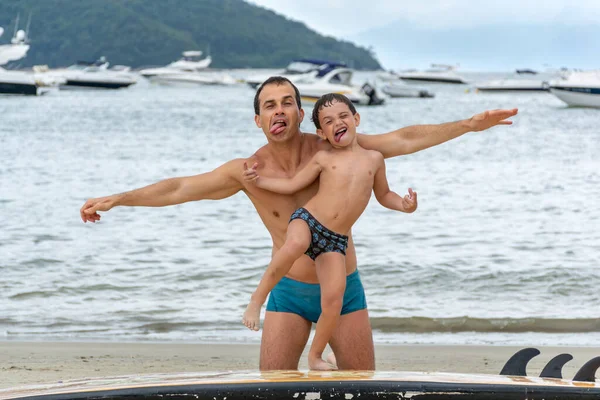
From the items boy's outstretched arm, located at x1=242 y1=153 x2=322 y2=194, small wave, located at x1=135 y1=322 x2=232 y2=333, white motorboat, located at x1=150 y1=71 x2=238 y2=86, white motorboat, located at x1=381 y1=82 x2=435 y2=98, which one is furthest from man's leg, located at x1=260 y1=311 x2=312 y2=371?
white motorboat, located at x1=150 y1=71 x2=238 y2=86

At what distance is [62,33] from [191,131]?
91.0 metres

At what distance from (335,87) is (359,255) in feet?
126

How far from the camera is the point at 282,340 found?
455cm

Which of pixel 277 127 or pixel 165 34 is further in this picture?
pixel 165 34

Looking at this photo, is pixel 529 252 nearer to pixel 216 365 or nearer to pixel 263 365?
pixel 216 365

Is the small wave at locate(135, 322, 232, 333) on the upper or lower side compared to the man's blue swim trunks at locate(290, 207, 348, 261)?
lower

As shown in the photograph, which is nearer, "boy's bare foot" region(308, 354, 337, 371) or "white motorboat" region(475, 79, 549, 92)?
"boy's bare foot" region(308, 354, 337, 371)

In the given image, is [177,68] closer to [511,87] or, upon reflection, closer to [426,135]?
[511,87]

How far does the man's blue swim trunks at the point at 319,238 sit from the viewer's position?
4.39 metres

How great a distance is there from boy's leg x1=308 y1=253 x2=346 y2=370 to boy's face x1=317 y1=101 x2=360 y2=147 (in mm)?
521

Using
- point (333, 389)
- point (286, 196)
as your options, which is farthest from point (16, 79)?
point (333, 389)

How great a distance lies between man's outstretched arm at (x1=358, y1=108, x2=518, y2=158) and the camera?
178 inches

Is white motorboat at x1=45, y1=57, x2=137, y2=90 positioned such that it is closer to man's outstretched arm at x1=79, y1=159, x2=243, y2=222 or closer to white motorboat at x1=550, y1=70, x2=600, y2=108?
white motorboat at x1=550, y1=70, x2=600, y2=108

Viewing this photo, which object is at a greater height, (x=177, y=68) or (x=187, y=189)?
(x=177, y=68)
